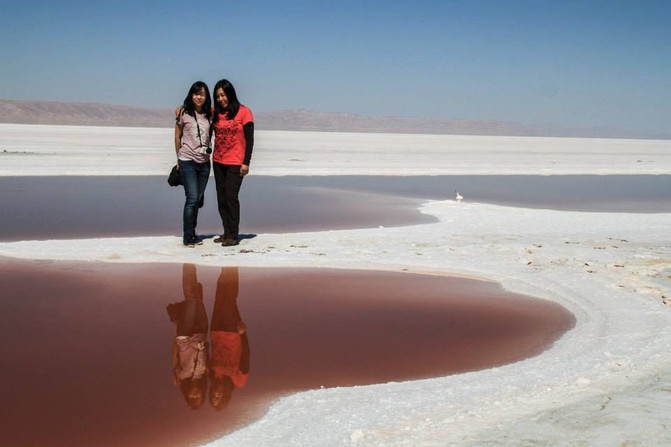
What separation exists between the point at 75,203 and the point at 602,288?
10.4 meters

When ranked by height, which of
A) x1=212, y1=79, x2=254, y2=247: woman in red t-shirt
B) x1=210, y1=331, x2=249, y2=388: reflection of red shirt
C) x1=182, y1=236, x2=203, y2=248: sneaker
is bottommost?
x1=210, y1=331, x2=249, y2=388: reflection of red shirt

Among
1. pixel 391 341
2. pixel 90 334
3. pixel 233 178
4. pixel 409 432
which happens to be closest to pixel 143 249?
pixel 233 178

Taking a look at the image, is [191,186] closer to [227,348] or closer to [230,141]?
[230,141]

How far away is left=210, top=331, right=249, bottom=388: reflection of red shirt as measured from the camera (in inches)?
193

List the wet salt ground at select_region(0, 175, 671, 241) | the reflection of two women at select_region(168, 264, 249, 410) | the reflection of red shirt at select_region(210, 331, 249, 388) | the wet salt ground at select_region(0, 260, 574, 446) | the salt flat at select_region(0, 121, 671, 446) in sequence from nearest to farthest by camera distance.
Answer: the salt flat at select_region(0, 121, 671, 446)
the wet salt ground at select_region(0, 260, 574, 446)
the reflection of two women at select_region(168, 264, 249, 410)
the reflection of red shirt at select_region(210, 331, 249, 388)
the wet salt ground at select_region(0, 175, 671, 241)

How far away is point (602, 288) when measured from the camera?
7.29 meters

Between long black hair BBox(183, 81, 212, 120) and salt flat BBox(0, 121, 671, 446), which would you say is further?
long black hair BBox(183, 81, 212, 120)

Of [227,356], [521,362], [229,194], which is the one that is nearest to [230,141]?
[229,194]

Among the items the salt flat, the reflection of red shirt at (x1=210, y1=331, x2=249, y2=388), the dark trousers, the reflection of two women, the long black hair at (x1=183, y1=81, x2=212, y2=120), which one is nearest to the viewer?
the salt flat

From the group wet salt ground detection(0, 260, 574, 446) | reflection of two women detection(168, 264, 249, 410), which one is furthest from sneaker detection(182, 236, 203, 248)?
reflection of two women detection(168, 264, 249, 410)

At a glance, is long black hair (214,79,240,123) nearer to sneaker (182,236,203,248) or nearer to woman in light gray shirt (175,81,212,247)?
woman in light gray shirt (175,81,212,247)

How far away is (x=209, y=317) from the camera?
632cm

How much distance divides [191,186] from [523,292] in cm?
403

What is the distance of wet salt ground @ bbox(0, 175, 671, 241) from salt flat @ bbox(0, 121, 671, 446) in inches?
57.0
